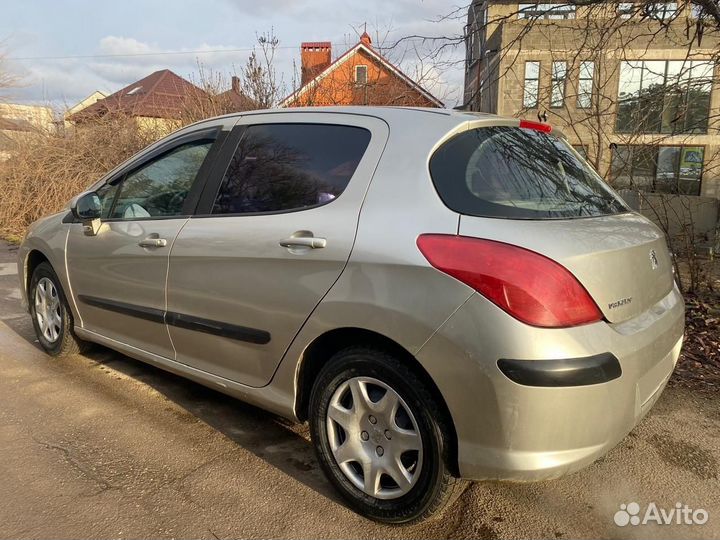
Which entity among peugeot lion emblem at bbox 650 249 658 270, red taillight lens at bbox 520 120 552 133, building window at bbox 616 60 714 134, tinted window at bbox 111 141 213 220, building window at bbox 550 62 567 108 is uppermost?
building window at bbox 550 62 567 108

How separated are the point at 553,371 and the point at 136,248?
2521 millimetres

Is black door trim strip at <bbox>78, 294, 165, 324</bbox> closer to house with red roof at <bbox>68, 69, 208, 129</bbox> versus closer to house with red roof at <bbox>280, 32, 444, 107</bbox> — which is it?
house with red roof at <bbox>280, 32, 444, 107</bbox>

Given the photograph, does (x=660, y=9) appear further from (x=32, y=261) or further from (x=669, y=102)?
(x=32, y=261)

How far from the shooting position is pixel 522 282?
6.38ft

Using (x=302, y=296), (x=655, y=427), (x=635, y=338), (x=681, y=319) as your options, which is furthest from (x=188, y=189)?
(x=655, y=427)

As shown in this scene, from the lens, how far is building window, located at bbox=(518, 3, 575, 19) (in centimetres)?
503

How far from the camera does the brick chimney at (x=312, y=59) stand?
11887mm

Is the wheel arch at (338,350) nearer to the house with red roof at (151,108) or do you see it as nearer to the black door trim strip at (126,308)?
the black door trim strip at (126,308)

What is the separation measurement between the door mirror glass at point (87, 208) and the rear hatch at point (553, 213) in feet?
8.05

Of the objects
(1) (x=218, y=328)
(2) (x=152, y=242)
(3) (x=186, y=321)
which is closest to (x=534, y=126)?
(1) (x=218, y=328)

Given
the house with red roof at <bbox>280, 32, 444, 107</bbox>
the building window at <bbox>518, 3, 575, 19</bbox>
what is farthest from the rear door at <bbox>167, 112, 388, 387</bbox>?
the house with red roof at <bbox>280, 32, 444, 107</bbox>

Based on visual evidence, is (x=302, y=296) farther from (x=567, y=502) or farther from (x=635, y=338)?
(x=567, y=502)

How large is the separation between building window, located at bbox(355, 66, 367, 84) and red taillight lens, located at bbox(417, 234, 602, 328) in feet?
36.8

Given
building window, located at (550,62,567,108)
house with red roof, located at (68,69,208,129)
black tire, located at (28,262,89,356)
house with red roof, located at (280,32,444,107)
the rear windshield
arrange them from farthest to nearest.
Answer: house with red roof, located at (68,69,208,129) < house with red roof, located at (280,32,444,107) < building window, located at (550,62,567,108) < black tire, located at (28,262,89,356) < the rear windshield
